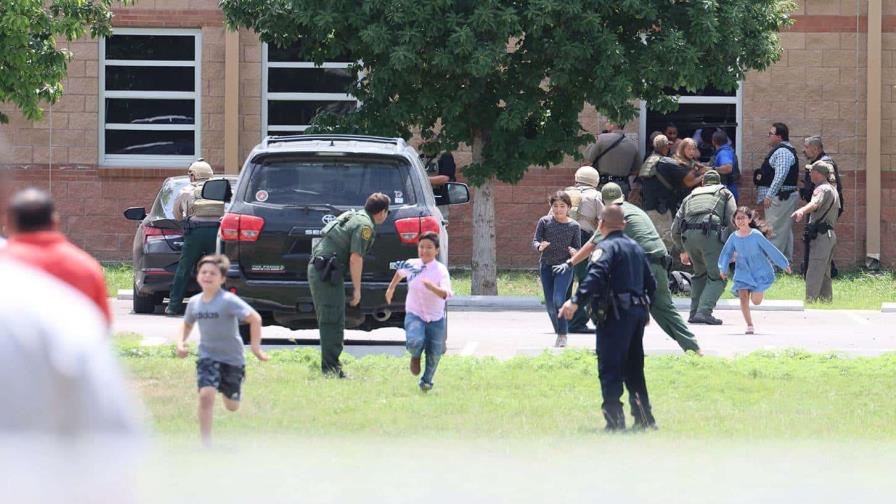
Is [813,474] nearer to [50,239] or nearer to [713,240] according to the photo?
[50,239]

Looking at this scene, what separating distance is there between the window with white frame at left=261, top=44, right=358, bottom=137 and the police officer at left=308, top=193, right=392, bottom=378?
45.9 feet

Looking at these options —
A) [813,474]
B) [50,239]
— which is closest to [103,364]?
[50,239]

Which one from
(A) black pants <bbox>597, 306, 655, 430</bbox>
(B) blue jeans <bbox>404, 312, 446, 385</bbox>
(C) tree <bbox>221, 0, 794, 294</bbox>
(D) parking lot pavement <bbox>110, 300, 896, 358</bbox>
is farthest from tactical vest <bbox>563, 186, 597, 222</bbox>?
(A) black pants <bbox>597, 306, 655, 430</bbox>

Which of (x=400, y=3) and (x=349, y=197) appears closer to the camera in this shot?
(x=349, y=197)

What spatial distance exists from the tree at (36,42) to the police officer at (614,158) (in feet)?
24.0

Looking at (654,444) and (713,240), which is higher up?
(713,240)

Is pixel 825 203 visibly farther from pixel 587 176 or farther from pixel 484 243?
pixel 484 243

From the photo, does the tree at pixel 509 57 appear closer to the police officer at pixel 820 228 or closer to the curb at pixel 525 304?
the curb at pixel 525 304

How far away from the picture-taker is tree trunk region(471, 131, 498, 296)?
20.7 m

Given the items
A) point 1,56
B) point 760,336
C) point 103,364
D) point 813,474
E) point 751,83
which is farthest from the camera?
point 751,83

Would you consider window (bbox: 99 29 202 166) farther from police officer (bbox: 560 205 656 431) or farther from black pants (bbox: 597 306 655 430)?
black pants (bbox: 597 306 655 430)

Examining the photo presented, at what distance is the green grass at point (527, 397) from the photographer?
9.98 meters

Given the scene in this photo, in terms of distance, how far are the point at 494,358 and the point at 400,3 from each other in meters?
6.66

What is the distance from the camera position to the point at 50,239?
18.9 ft
